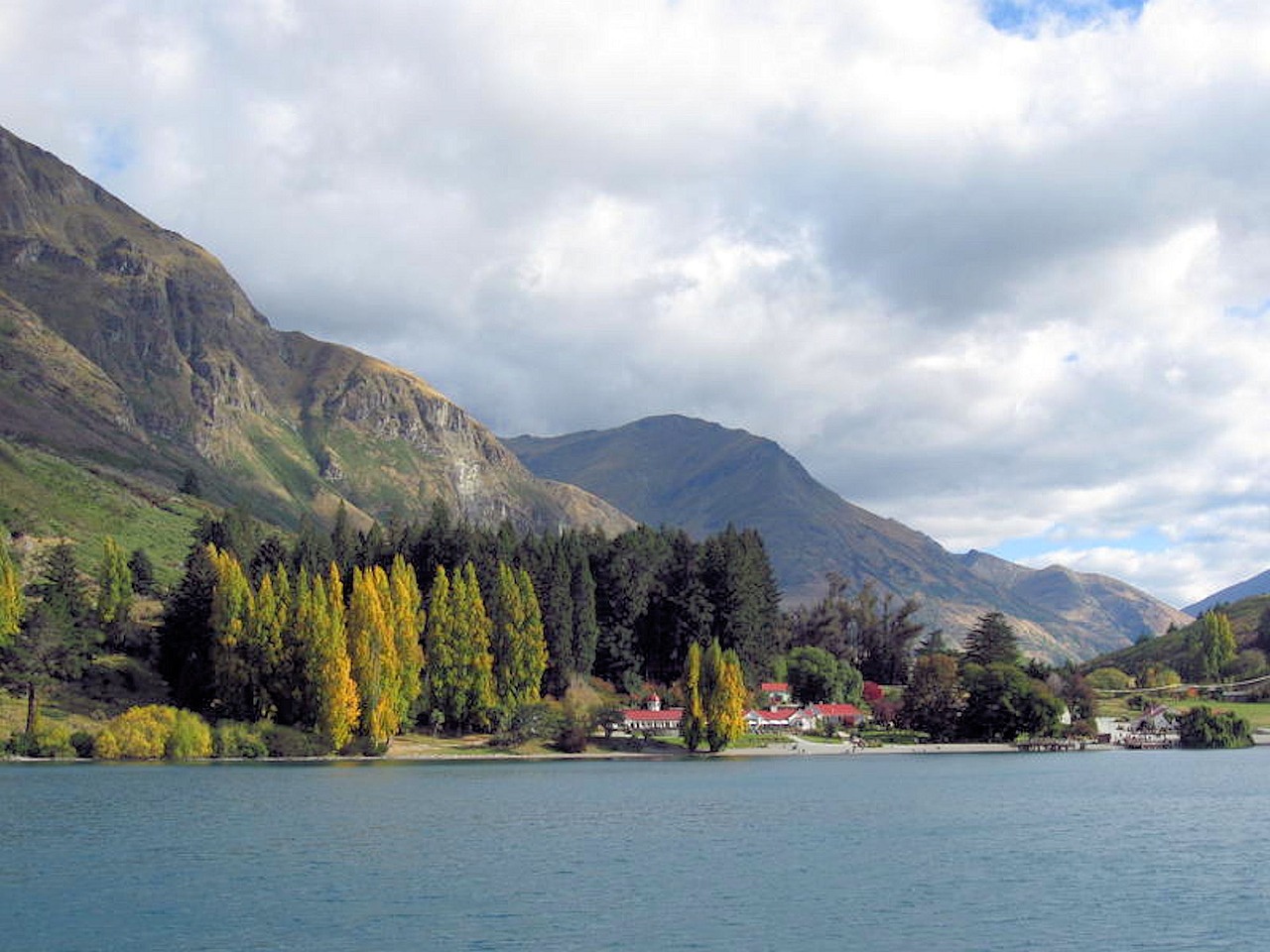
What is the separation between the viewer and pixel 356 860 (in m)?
58.5

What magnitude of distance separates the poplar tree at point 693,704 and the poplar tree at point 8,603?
229 feet

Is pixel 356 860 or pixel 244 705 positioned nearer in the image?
pixel 356 860

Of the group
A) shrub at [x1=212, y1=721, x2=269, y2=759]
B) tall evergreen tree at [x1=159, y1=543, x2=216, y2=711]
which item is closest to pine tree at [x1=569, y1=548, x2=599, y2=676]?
shrub at [x1=212, y1=721, x2=269, y2=759]

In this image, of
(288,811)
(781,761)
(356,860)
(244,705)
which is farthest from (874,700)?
(356,860)

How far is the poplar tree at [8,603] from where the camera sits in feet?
405

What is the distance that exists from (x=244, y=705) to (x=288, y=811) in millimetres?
55935

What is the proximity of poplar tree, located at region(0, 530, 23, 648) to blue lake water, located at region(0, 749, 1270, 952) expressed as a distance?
2434cm

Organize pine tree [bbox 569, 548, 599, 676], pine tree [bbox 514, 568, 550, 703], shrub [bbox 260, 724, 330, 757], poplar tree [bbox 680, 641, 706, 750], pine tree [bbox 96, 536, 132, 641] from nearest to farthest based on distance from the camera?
shrub [bbox 260, 724, 330, 757] → poplar tree [bbox 680, 641, 706, 750] → pine tree [bbox 514, 568, 550, 703] → pine tree [bbox 96, 536, 132, 641] → pine tree [bbox 569, 548, 599, 676]

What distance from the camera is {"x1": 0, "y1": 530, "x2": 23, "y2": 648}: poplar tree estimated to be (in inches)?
4857

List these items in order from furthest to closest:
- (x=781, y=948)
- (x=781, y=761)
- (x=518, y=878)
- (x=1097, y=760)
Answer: (x=1097, y=760), (x=781, y=761), (x=518, y=878), (x=781, y=948)

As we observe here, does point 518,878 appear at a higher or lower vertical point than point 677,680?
lower

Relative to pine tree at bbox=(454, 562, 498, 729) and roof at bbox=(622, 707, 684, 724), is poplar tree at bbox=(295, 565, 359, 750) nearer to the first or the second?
pine tree at bbox=(454, 562, 498, 729)

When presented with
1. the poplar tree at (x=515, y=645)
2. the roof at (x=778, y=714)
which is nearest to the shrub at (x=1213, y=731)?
the roof at (x=778, y=714)

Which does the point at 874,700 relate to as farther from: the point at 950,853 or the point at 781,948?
the point at 781,948
